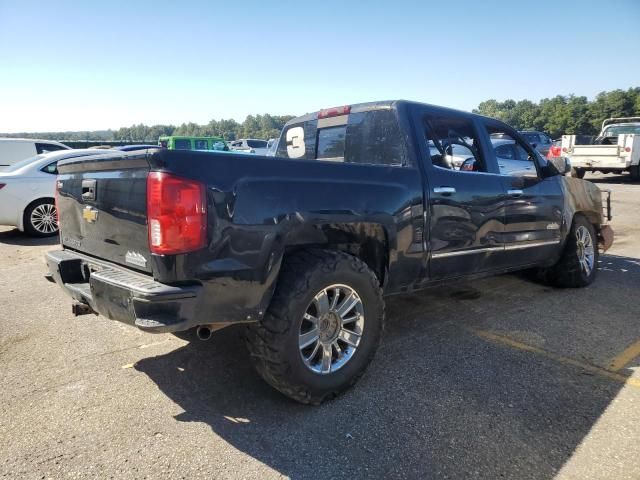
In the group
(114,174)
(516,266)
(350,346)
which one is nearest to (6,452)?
(114,174)

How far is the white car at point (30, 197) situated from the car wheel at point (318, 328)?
6715 mm

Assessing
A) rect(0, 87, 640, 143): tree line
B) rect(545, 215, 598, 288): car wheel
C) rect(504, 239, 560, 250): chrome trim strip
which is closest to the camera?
rect(504, 239, 560, 250): chrome trim strip

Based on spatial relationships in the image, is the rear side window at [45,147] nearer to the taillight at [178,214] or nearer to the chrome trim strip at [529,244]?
the taillight at [178,214]

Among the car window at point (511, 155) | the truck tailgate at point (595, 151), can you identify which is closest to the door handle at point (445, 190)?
the car window at point (511, 155)

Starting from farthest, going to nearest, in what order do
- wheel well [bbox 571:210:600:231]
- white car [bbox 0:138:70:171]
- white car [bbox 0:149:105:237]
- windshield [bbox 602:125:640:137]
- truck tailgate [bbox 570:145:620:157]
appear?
windshield [bbox 602:125:640:137] < truck tailgate [bbox 570:145:620:157] < white car [bbox 0:138:70:171] < white car [bbox 0:149:105:237] < wheel well [bbox 571:210:600:231]

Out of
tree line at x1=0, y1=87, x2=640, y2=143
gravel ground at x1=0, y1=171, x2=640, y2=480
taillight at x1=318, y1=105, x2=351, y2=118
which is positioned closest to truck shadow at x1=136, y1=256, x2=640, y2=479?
gravel ground at x1=0, y1=171, x2=640, y2=480

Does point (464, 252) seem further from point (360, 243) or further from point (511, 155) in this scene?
point (511, 155)

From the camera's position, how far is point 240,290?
2.51m

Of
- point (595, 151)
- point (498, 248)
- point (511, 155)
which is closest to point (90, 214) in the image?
point (498, 248)

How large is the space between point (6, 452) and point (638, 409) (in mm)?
3533

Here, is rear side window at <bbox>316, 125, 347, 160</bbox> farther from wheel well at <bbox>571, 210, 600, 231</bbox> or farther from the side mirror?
wheel well at <bbox>571, 210, 600, 231</bbox>

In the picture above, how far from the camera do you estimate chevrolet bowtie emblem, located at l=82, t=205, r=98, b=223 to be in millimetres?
2954

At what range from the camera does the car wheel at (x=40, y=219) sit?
27.2 feet

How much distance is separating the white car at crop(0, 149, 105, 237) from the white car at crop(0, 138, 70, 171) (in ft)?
10.6
